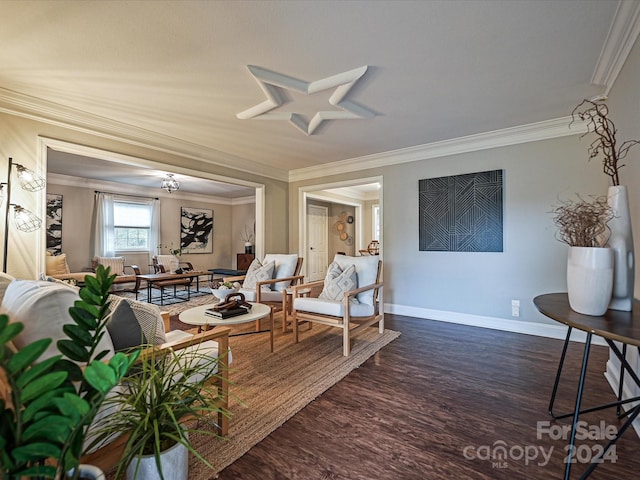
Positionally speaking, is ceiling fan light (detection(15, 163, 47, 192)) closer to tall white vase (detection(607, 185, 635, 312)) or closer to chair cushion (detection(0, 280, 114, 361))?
chair cushion (detection(0, 280, 114, 361))

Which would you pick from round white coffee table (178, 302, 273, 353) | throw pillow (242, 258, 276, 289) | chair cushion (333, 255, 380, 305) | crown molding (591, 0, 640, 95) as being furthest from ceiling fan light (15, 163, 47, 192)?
crown molding (591, 0, 640, 95)

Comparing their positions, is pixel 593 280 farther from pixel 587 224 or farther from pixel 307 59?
pixel 307 59

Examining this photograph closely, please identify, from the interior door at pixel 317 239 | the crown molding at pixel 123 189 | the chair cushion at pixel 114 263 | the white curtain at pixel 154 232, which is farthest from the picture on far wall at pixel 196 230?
the interior door at pixel 317 239

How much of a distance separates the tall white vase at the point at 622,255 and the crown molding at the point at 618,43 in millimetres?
1059

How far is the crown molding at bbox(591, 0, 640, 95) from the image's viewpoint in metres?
1.68

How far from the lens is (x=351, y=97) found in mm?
2711

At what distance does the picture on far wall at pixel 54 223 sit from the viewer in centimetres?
573

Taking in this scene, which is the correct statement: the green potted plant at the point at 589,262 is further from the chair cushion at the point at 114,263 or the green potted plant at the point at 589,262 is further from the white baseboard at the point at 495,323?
the chair cushion at the point at 114,263

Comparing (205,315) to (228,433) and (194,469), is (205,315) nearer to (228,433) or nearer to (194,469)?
(228,433)

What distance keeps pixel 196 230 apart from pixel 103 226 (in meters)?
2.21

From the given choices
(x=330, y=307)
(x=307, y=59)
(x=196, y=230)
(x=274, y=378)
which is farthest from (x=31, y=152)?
(x=196, y=230)

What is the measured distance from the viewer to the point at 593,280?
4.66 ft

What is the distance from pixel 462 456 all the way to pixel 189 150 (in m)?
4.35

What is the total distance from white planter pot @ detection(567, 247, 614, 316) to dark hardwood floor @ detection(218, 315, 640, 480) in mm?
807
